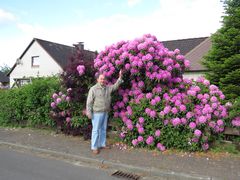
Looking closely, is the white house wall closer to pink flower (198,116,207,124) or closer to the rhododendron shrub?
the rhododendron shrub

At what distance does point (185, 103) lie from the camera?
6.73 m

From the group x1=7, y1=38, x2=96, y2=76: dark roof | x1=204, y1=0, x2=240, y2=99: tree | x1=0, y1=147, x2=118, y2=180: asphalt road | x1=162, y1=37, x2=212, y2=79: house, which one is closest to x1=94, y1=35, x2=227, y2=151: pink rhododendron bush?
x1=0, y1=147, x2=118, y2=180: asphalt road

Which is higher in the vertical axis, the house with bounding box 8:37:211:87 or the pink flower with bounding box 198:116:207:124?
the house with bounding box 8:37:211:87

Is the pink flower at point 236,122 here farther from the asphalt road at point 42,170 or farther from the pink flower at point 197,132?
the asphalt road at point 42,170

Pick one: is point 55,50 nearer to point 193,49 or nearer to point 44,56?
point 44,56

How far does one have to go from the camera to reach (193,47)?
91.4 ft

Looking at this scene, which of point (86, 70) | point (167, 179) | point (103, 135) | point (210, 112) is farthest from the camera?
point (86, 70)

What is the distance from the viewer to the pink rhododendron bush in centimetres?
651

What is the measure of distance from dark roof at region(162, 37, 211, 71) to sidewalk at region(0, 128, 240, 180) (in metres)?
15.1

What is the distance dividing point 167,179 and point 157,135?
63.6 inches

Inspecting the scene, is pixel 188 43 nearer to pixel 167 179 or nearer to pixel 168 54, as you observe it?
pixel 168 54

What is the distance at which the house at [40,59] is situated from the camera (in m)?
31.4

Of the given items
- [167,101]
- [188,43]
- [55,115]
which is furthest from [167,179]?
[188,43]

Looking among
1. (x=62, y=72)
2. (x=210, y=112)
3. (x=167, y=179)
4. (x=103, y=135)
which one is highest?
(x=62, y=72)
